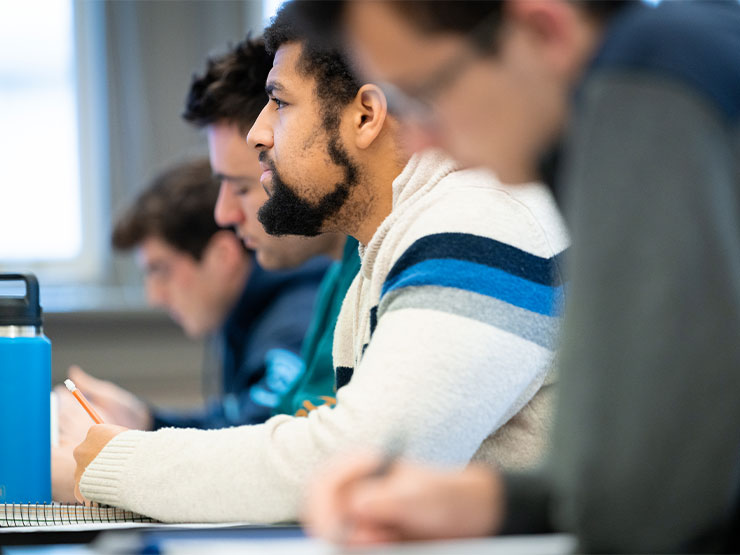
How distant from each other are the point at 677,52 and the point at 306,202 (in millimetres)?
696

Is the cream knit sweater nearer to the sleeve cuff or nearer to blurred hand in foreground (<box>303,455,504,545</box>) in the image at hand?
the sleeve cuff

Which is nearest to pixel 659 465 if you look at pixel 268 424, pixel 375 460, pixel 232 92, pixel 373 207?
pixel 375 460

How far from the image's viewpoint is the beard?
1160 millimetres

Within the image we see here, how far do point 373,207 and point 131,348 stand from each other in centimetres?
211

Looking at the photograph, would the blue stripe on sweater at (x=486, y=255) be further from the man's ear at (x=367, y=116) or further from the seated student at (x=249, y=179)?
the seated student at (x=249, y=179)

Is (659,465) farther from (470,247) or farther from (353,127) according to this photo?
(353,127)

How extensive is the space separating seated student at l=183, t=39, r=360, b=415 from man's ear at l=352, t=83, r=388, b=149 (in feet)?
0.48

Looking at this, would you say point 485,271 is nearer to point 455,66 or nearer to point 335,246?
point 455,66

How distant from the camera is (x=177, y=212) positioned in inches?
93.3

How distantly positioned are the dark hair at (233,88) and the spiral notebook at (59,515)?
53 cm

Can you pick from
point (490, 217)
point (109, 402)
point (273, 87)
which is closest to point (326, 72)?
point (273, 87)

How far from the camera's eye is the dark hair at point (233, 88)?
1312mm

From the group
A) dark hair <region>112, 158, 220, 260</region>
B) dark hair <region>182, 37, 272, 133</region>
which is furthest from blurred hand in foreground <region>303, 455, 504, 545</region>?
dark hair <region>112, 158, 220, 260</region>

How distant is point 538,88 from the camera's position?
1.89ft
